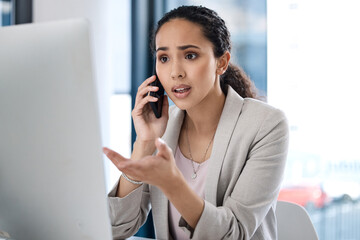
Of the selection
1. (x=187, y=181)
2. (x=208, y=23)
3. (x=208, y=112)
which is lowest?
(x=187, y=181)

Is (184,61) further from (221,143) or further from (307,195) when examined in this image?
(307,195)

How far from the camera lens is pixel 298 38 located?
7.45ft

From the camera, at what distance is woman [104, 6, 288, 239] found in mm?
1135

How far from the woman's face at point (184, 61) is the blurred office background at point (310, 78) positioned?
93 cm

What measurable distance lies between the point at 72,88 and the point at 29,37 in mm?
134

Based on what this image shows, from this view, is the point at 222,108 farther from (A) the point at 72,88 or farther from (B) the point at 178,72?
(A) the point at 72,88

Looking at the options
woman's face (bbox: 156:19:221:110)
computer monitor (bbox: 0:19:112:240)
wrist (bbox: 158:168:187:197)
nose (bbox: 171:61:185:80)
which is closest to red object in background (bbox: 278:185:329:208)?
woman's face (bbox: 156:19:221:110)

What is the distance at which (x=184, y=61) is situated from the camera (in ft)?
4.11

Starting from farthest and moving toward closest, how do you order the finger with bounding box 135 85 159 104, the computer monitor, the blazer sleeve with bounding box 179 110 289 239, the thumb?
the finger with bounding box 135 85 159 104, the blazer sleeve with bounding box 179 110 289 239, the thumb, the computer monitor

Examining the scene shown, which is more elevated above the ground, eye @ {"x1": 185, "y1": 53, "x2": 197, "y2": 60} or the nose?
eye @ {"x1": 185, "y1": 53, "x2": 197, "y2": 60}

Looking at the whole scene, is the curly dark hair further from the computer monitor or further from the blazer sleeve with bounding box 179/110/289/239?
the computer monitor

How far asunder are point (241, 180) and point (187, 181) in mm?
243

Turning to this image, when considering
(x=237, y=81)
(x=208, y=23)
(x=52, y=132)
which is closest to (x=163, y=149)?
(x=52, y=132)

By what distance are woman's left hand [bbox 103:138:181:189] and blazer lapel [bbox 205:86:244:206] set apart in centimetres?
44
